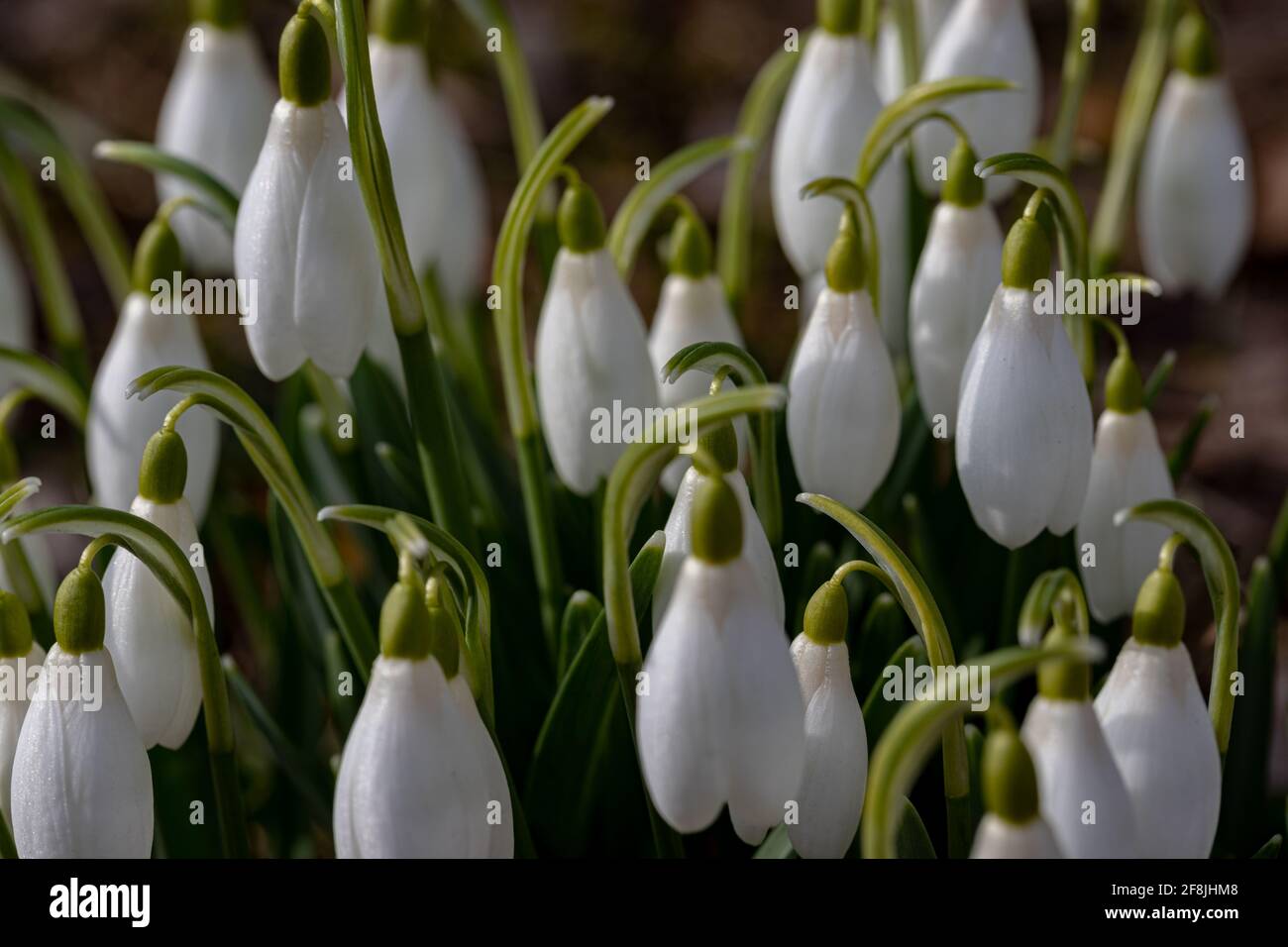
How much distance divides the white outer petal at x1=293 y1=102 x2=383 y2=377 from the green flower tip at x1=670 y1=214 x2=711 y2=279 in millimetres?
301

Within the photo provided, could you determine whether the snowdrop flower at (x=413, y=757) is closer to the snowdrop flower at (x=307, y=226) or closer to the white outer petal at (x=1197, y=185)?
the snowdrop flower at (x=307, y=226)

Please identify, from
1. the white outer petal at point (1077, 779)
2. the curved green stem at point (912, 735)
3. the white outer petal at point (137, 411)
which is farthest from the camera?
the white outer petal at point (137, 411)

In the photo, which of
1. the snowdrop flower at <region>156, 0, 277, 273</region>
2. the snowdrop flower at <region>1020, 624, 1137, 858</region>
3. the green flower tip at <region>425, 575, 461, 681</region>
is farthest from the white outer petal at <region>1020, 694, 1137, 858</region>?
the snowdrop flower at <region>156, 0, 277, 273</region>

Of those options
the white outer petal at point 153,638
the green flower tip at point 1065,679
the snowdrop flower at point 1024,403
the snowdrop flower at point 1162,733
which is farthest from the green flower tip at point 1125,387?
the white outer petal at point 153,638

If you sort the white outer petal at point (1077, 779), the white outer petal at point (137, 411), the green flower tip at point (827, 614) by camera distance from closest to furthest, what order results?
the white outer petal at point (1077, 779) → the green flower tip at point (827, 614) → the white outer petal at point (137, 411)

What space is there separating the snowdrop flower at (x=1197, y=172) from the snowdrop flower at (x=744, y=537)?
0.73 metres

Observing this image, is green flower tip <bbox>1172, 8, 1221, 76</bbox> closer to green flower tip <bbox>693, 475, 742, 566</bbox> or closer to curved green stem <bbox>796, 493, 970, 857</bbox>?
curved green stem <bbox>796, 493, 970, 857</bbox>

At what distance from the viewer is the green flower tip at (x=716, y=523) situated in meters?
0.82

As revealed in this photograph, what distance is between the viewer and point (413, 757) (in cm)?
84

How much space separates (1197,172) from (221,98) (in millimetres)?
925

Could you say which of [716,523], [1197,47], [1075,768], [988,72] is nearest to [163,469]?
[716,523]

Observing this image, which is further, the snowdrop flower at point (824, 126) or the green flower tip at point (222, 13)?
the green flower tip at point (222, 13)

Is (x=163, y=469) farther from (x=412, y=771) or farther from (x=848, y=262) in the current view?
(x=848, y=262)
